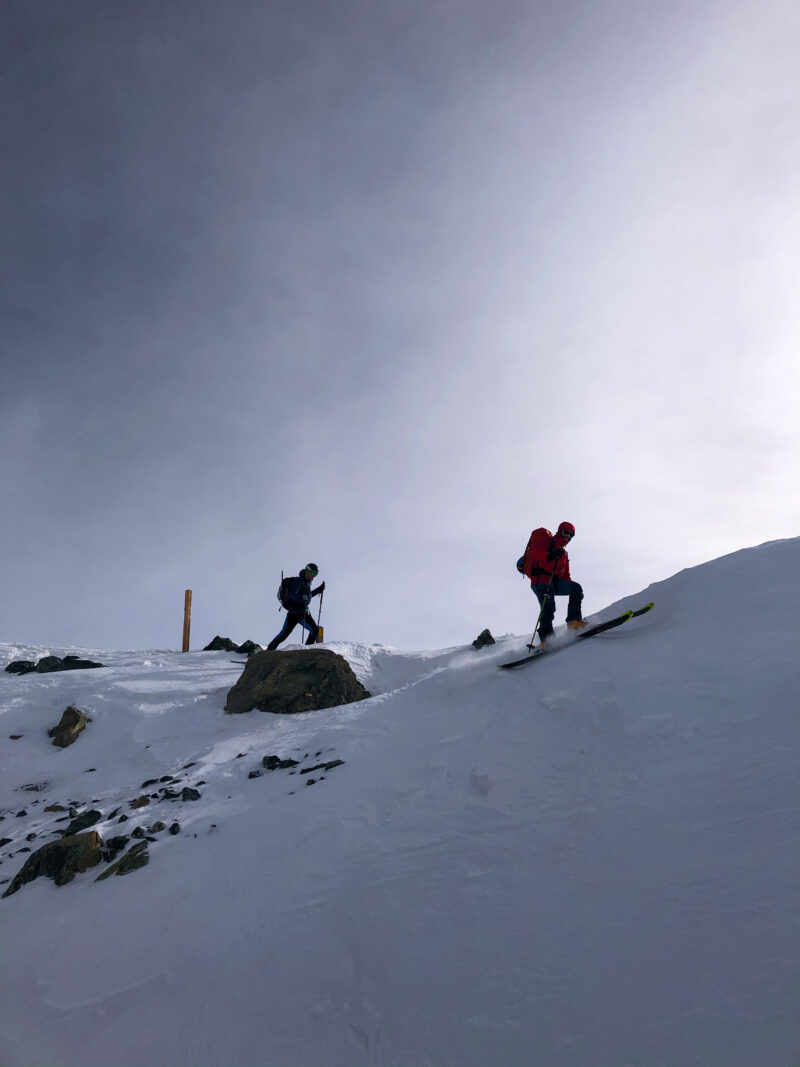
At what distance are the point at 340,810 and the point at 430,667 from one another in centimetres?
888

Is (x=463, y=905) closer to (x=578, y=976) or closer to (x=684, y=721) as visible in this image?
(x=578, y=976)

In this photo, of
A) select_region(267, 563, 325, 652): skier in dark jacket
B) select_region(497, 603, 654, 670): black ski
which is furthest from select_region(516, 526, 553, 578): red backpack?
select_region(267, 563, 325, 652): skier in dark jacket

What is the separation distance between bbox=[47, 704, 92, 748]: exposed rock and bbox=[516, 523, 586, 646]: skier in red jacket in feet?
27.5

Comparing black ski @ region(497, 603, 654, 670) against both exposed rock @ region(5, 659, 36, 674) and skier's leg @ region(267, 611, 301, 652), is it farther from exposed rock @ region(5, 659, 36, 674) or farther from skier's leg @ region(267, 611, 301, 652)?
exposed rock @ region(5, 659, 36, 674)

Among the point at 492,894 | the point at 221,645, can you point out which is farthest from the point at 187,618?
the point at 492,894

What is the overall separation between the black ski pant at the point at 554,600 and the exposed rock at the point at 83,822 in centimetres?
673

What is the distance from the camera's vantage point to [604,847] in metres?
3.93

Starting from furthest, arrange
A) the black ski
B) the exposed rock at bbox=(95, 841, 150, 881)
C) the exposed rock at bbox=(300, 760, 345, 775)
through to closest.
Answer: the black ski, the exposed rock at bbox=(300, 760, 345, 775), the exposed rock at bbox=(95, 841, 150, 881)

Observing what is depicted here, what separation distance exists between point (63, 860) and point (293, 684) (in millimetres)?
5273

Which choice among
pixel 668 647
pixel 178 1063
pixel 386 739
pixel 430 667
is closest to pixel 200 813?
pixel 386 739

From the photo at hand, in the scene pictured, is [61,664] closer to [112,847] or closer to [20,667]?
[20,667]

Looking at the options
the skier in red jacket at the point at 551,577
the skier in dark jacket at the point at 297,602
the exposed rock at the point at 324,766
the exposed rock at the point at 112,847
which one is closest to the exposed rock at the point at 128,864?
the exposed rock at the point at 112,847

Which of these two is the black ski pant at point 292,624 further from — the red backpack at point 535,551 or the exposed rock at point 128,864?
the exposed rock at point 128,864

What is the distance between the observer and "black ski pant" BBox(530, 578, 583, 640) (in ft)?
30.9
